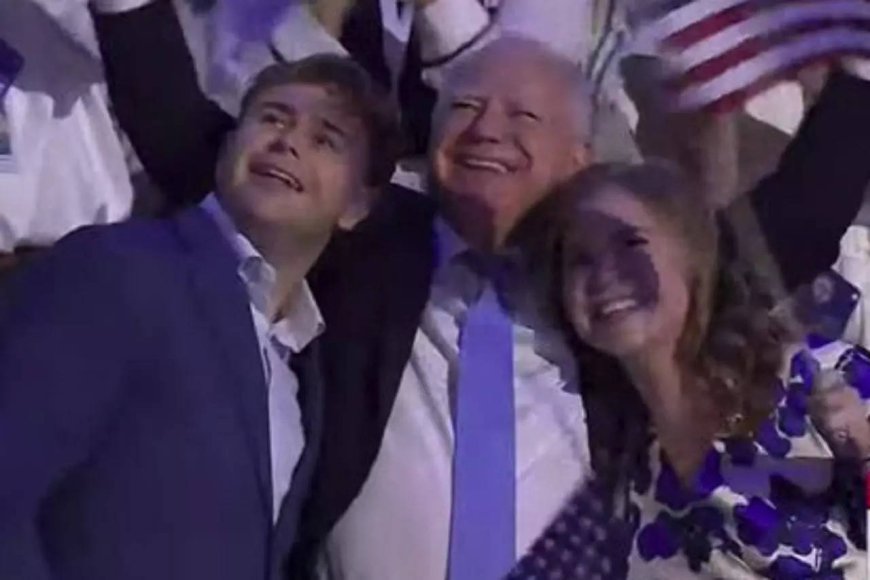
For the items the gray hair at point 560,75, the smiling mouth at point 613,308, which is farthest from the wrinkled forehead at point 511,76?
the smiling mouth at point 613,308

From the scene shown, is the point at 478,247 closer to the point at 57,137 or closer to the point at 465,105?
the point at 465,105

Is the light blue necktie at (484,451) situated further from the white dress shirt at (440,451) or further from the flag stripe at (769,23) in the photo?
A: the flag stripe at (769,23)

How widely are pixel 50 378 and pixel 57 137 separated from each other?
5.2 inches

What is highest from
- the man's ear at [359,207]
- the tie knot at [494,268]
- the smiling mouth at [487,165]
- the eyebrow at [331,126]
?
the eyebrow at [331,126]

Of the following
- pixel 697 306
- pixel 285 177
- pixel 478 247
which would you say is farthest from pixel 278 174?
pixel 697 306

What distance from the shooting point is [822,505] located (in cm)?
81

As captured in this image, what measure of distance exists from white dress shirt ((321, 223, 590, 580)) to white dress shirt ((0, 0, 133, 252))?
0.54 ft

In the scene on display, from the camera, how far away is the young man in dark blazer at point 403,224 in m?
0.78

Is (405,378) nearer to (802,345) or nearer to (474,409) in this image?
(474,409)

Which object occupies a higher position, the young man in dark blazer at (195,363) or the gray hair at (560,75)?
the gray hair at (560,75)

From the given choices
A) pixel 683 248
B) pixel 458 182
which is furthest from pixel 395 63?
pixel 683 248

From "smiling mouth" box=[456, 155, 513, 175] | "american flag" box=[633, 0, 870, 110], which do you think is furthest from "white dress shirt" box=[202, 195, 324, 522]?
"american flag" box=[633, 0, 870, 110]

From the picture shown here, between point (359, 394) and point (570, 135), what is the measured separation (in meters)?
0.16

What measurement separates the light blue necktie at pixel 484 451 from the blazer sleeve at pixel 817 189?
14 cm
